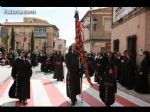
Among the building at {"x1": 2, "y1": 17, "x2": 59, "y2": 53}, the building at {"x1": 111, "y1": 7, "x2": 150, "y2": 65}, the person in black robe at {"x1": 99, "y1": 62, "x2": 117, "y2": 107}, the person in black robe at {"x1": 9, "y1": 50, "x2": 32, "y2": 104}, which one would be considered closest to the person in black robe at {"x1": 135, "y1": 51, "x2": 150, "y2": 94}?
the building at {"x1": 111, "y1": 7, "x2": 150, "y2": 65}

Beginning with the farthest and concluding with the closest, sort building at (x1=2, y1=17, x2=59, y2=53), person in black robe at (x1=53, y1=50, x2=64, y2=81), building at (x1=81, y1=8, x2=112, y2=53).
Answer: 1. building at (x1=2, y1=17, x2=59, y2=53)
2. building at (x1=81, y1=8, x2=112, y2=53)
3. person in black robe at (x1=53, y1=50, x2=64, y2=81)

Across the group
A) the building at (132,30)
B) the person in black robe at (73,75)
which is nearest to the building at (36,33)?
the building at (132,30)

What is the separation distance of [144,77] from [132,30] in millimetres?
5149

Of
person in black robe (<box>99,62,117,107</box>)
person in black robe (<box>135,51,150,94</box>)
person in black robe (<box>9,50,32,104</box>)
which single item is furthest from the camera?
person in black robe (<box>135,51,150,94</box>)

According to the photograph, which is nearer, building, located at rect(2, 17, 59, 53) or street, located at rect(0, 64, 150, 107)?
street, located at rect(0, 64, 150, 107)

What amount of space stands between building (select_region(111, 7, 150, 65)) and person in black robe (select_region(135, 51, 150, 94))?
1.90 meters

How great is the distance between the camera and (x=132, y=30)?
19922 millimetres

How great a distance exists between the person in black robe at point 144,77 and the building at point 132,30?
1.90 m

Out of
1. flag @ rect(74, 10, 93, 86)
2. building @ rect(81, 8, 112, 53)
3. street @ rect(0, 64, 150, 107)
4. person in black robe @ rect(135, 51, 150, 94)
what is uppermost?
building @ rect(81, 8, 112, 53)

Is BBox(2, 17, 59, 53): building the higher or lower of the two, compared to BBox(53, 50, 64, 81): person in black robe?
higher

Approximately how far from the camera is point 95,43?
1943 inches

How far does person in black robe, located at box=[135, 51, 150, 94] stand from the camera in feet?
49.3

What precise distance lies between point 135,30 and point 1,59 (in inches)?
819

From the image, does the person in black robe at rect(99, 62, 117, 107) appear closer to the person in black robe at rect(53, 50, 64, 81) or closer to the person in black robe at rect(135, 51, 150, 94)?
the person in black robe at rect(135, 51, 150, 94)
